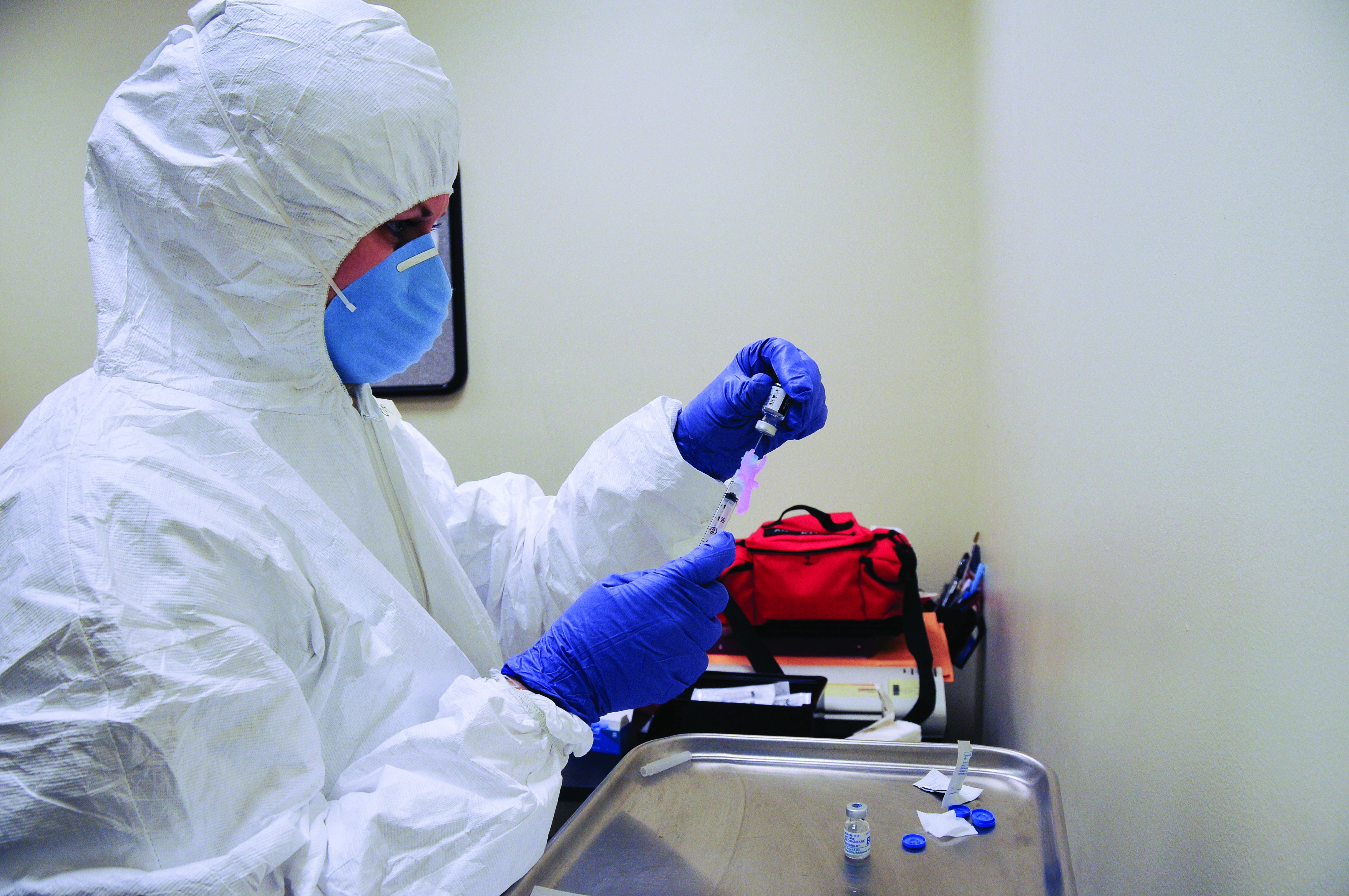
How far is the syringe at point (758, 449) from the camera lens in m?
→ 1.01

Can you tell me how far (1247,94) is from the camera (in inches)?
20.6

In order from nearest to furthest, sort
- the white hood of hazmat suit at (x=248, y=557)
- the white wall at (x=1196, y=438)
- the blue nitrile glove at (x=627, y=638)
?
1. the white wall at (x=1196, y=438)
2. the white hood of hazmat suit at (x=248, y=557)
3. the blue nitrile glove at (x=627, y=638)

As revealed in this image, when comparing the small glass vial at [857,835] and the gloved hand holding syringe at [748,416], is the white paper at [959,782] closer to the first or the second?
the small glass vial at [857,835]

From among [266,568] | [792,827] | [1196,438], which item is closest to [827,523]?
[792,827]

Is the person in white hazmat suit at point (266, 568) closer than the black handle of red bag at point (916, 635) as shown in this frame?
Yes

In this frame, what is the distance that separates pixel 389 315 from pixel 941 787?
0.79 m

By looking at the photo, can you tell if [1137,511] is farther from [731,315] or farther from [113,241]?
[731,315]

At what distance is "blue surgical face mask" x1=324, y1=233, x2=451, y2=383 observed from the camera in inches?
35.8

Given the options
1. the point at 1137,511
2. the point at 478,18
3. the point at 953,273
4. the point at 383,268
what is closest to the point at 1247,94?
the point at 1137,511

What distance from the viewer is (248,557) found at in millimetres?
708

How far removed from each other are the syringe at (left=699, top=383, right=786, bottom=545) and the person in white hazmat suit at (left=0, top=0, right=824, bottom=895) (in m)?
0.03

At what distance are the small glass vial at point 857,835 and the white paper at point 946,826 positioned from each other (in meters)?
0.05

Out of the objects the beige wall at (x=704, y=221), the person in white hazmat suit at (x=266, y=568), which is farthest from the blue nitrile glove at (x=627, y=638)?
the beige wall at (x=704, y=221)

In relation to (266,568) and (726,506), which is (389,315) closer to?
(266,568)
